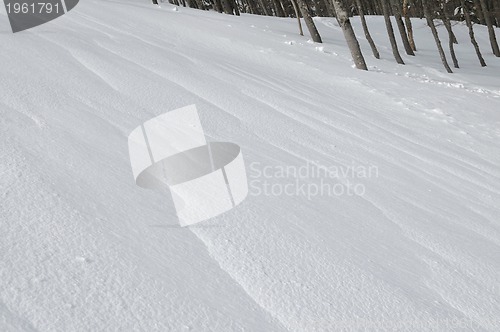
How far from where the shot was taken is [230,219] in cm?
216

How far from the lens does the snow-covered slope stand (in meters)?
1.57

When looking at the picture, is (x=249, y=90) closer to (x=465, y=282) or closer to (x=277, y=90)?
(x=277, y=90)

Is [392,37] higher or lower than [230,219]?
higher

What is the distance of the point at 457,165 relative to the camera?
4371mm

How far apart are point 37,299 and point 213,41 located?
300 inches

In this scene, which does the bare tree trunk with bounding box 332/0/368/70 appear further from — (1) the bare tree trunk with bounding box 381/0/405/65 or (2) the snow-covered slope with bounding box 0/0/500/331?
(2) the snow-covered slope with bounding box 0/0/500/331

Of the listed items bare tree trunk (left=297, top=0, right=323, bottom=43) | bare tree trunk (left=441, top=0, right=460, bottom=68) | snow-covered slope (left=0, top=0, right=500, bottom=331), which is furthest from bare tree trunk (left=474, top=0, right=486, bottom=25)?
snow-covered slope (left=0, top=0, right=500, bottom=331)

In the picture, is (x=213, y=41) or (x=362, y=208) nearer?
(x=362, y=208)

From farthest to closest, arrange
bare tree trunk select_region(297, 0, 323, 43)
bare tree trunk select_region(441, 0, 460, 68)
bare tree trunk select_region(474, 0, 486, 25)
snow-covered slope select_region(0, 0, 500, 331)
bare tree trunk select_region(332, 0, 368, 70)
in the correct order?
bare tree trunk select_region(474, 0, 486, 25), bare tree trunk select_region(441, 0, 460, 68), bare tree trunk select_region(297, 0, 323, 43), bare tree trunk select_region(332, 0, 368, 70), snow-covered slope select_region(0, 0, 500, 331)

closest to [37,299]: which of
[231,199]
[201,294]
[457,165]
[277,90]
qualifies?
[201,294]

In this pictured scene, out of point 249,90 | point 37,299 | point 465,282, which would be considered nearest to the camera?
point 37,299

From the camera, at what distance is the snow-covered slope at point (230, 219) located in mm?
1565

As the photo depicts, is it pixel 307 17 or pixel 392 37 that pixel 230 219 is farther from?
pixel 392 37

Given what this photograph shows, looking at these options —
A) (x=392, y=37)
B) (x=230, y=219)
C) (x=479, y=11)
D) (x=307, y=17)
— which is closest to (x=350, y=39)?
(x=307, y=17)
